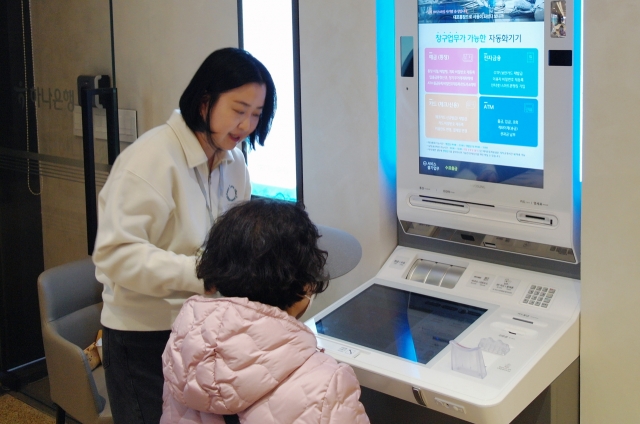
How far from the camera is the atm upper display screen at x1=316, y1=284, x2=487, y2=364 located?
177cm

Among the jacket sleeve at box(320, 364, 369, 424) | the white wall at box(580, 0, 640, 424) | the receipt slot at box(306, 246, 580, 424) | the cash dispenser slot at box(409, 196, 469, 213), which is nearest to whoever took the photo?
the jacket sleeve at box(320, 364, 369, 424)

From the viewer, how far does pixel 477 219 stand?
1991mm

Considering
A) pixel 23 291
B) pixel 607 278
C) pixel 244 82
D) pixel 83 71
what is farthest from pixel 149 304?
pixel 23 291

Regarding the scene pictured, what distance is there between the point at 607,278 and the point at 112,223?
117 cm

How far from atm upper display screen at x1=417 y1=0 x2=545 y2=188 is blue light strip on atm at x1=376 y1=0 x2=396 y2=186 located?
0.46ft

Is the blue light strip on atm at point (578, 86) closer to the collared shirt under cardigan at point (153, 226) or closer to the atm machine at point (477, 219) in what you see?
the atm machine at point (477, 219)

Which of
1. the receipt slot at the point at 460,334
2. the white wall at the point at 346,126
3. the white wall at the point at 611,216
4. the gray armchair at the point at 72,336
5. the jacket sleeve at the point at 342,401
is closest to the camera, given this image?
the jacket sleeve at the point at 342,401

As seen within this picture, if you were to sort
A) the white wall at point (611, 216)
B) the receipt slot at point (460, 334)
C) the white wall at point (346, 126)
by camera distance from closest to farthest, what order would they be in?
the receipt slot at point (460, 334), the white wall at point (611, 216), the white wall at point (346, 126)

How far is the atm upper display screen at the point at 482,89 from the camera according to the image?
1804 mm

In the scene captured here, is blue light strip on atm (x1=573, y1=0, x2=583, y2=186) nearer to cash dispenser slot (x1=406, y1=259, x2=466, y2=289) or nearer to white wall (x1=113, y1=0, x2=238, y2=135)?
cash dispenser slot (x1=406, y1=259, x2=466, y2=289)

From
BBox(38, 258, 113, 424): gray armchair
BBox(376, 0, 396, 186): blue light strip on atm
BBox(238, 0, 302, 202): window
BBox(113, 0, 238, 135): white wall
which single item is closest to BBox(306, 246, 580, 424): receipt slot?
BBox(376, 0, 396, 186): blue light strip on atm

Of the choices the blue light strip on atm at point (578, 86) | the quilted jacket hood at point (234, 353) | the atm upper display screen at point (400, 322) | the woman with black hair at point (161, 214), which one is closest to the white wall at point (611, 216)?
the blue light strip on atm at point (578, 86)

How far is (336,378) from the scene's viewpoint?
3.93 feet

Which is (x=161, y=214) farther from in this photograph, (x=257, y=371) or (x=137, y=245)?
(x=257, y=371)
